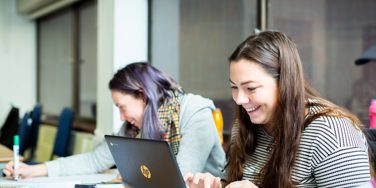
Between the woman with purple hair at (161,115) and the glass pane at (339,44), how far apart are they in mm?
613

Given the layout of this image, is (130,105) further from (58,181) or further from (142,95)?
(58,181)

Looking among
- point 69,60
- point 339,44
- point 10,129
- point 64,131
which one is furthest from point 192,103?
point 69,60

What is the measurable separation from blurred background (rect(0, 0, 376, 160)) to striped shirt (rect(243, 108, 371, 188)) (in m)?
0.20

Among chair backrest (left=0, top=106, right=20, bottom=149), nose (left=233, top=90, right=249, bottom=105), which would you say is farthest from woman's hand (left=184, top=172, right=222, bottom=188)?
chair backrest (left=0, top=106, right=20, bottom=149)

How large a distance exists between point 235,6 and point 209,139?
1276 millimetres

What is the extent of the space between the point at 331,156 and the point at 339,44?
1.29 metres

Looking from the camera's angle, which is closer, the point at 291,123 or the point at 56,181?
the point at 291,123

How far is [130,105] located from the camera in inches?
81.9

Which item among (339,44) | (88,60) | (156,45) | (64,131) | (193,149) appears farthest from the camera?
(88,60)

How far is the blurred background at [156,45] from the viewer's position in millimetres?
2416

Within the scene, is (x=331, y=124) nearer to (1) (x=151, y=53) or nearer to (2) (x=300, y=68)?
(2) (x=300, y=68)

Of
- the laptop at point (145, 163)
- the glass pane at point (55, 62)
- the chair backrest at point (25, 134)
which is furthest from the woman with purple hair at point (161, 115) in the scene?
the glass pane at point (55, 62)

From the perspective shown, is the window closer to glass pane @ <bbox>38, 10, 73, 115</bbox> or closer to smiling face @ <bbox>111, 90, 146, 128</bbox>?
glass pane @ <bbox>38, 10, 73, 115</bbox>

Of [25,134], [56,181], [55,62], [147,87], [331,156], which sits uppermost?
[55,62]
